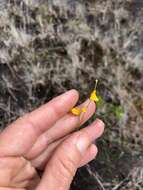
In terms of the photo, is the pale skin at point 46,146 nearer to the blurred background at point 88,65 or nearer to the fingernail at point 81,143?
the fingernail at point 81,143

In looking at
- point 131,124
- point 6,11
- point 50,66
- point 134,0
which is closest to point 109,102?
point 131,124

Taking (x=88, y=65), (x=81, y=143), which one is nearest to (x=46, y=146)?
(x=81, y=143)

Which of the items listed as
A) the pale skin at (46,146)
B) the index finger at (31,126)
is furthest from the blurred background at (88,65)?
the index finger at (31,126)

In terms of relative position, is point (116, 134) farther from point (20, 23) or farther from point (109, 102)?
point (20, 23)

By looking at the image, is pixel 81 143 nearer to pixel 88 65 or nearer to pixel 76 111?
pixel 76 111

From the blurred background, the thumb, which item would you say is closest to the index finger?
the thumb
